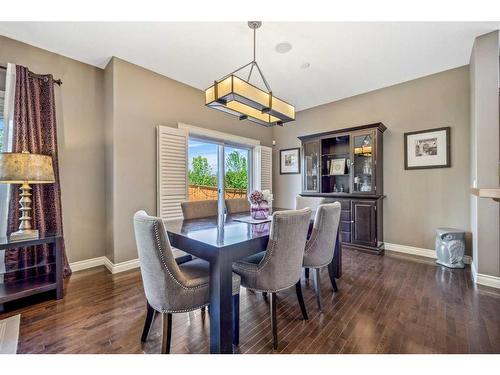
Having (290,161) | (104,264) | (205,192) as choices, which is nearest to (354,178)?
(290,161)

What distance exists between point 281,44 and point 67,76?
274 cm

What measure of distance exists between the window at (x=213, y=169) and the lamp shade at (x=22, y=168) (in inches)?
75.2

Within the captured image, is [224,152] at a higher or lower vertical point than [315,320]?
higher

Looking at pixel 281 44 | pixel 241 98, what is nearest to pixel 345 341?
pixel 241 98

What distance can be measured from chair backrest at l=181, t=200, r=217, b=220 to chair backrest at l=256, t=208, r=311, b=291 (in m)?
1.21

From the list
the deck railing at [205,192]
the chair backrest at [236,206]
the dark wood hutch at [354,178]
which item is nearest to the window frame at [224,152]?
the deck railing at [205,192]

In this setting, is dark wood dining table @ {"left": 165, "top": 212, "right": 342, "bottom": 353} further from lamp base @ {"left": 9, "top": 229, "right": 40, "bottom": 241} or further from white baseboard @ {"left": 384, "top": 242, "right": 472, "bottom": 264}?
white baseboard @ {"left": 384, "top": 242, "right": 472, "bottom": 264}

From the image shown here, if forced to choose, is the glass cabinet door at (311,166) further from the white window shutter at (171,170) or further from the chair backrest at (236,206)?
the white window shutter at (171,170)

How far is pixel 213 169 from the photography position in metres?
4.30

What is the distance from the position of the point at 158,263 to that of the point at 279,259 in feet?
2.61

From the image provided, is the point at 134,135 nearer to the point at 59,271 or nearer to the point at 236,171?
the point at 59,271

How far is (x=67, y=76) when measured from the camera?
2.93m

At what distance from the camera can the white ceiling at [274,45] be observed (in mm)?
2402
